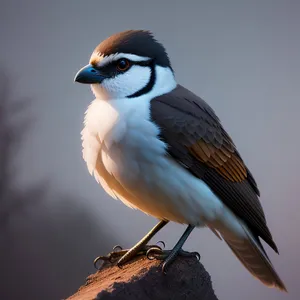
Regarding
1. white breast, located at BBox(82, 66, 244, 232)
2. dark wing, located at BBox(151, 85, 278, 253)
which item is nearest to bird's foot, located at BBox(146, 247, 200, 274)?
white breast, located at BBox(82, 66, 244, 232)

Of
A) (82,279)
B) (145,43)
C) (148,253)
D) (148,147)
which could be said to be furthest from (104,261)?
(82,279)

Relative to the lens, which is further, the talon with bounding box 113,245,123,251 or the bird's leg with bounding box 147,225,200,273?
the talon with bounding box 113,245,123,251

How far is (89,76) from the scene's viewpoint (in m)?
1.92

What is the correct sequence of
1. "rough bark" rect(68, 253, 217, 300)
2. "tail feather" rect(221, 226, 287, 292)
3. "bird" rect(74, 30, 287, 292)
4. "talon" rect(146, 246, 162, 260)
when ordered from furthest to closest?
"tail feather" rect(221, 226, 287, 292), "talon" rect(146, 246, 162, 260), "bird" rect(74, 30, 287, 292), "rough bark" rect(68, 253, 217, 300)

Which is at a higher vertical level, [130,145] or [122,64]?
[122,64]

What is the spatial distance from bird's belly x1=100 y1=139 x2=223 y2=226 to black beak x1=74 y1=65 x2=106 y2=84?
0.77 feet

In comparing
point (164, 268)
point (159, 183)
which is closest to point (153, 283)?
point (164, 268)

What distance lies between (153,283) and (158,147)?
0.43 meters

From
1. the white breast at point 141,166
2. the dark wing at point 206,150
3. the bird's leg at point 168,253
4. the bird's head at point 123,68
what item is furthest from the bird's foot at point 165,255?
the bird's head at point 123,68

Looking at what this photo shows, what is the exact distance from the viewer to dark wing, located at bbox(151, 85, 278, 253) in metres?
1.89

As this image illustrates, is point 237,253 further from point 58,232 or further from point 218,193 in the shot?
point 58,232

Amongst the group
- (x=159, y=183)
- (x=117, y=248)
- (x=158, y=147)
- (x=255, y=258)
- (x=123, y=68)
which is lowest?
(x=255, y=258)

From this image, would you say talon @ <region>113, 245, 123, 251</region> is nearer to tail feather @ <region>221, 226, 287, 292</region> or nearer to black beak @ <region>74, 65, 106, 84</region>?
tail feather @ <region>221, 226, 287, 292</region>

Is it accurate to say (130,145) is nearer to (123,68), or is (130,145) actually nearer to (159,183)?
(159,183)
